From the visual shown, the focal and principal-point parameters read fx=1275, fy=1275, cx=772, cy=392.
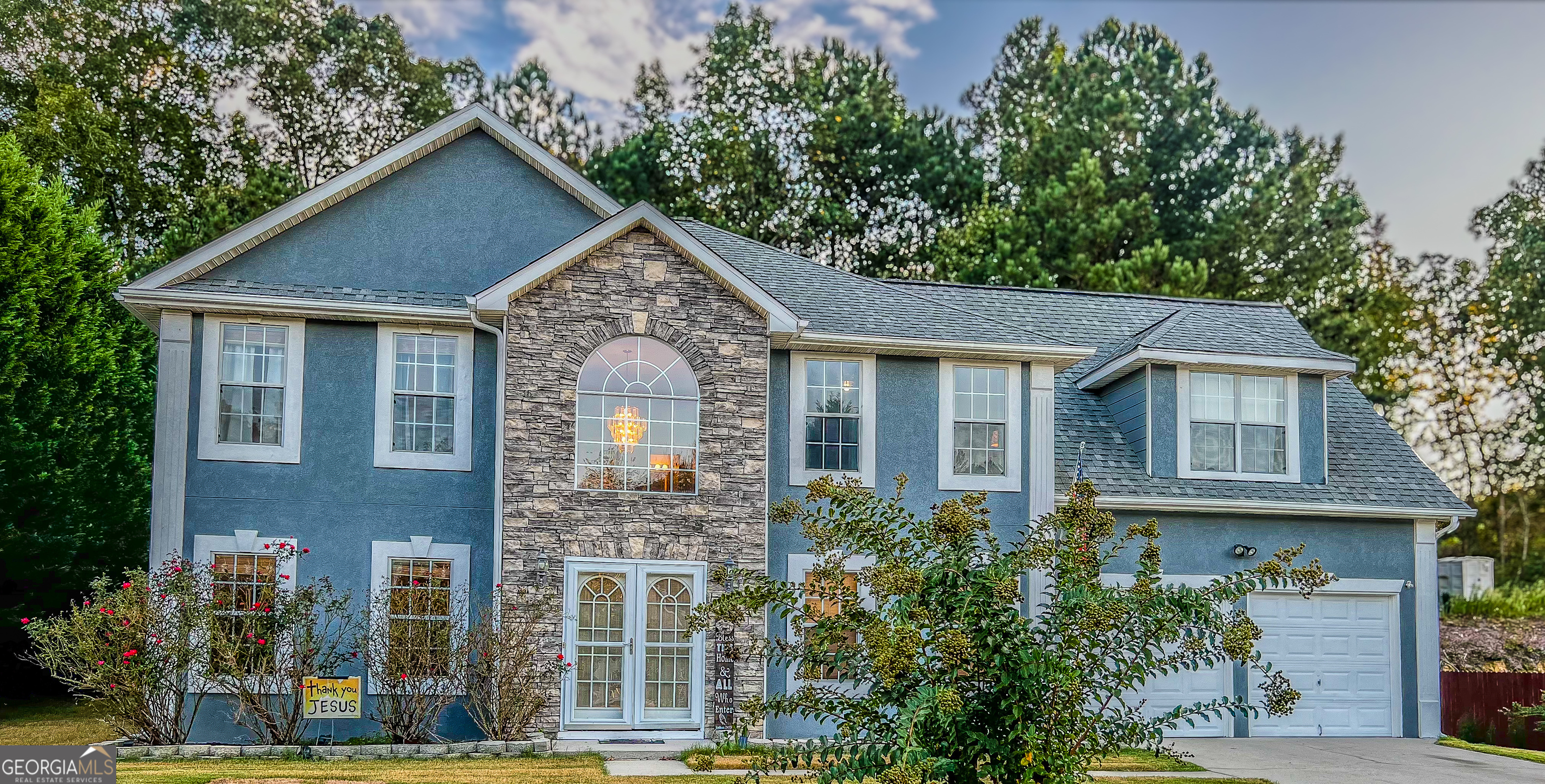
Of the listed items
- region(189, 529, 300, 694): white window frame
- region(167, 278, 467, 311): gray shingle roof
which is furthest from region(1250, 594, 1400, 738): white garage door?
region(189, 529, 300, 694): white window frame

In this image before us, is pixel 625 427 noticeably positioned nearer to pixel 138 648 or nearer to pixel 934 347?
pixel 934 347

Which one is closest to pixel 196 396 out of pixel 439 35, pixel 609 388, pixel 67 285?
pixel 609 388

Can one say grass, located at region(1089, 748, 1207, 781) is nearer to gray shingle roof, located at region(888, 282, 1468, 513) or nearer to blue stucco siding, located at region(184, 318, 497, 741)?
gray shingle roof, located at region(888, 282, 1468, 513)

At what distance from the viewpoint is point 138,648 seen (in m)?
12.8

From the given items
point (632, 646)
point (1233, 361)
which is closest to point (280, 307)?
point (632, 646)

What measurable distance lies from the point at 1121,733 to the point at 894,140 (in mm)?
26375

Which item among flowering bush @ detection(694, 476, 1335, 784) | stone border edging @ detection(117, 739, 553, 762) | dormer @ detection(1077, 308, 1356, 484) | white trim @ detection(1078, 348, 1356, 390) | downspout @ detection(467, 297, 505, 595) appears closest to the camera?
flowering bush @ detection(694, 476, 1335, 784)

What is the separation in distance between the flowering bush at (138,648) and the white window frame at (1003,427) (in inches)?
337

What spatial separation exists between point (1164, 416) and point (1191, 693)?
3.57 metres

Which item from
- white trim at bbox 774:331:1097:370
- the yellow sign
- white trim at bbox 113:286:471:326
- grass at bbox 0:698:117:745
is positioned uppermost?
white trim at bbox 113:286:471:326

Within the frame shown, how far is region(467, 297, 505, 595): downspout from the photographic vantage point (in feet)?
45.3

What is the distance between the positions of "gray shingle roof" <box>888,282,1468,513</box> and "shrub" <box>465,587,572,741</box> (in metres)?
6.86

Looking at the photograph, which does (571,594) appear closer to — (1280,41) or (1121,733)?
(1121,733)

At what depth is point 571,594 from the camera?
45.7 ft
